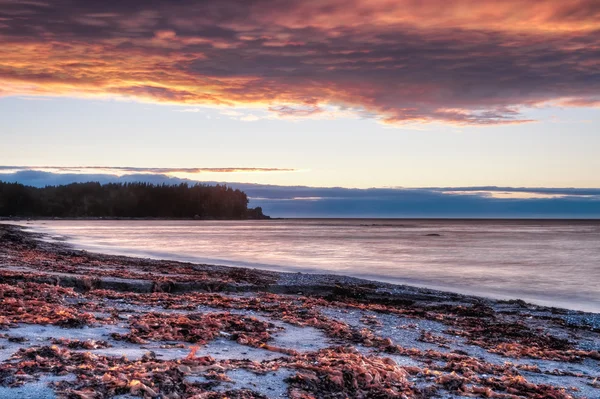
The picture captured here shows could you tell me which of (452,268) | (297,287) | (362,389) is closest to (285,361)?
(362,389)

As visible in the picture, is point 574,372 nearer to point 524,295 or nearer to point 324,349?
point 324,349

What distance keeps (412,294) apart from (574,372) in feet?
32.5

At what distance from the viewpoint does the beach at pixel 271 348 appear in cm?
544

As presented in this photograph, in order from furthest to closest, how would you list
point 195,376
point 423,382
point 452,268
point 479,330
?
point 452,268 < point 479,330 < point 423,382 < point 195,376

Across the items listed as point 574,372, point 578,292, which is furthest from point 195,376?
point 578,292

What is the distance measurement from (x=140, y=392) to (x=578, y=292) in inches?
900

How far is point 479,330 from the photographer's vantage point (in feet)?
37.2

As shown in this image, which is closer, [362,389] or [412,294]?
[362,389]

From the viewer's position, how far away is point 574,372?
7.73m

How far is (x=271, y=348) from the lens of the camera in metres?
→ 7.69

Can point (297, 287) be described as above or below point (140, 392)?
below

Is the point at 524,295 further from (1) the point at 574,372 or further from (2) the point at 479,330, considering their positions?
(1) the point at 574,372

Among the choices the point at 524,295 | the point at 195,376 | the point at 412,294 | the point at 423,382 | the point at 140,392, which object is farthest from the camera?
the point at 524,295

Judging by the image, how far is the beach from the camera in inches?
214
